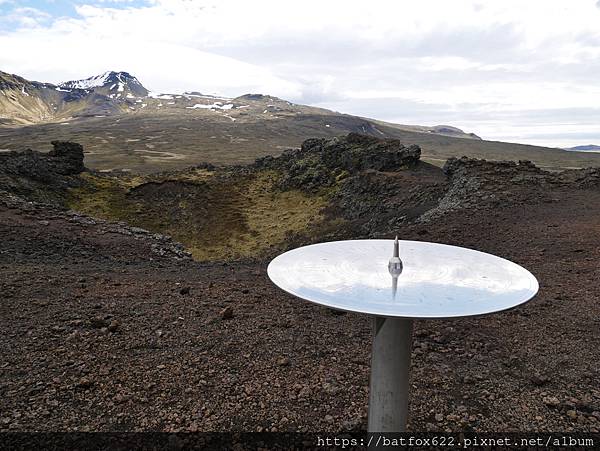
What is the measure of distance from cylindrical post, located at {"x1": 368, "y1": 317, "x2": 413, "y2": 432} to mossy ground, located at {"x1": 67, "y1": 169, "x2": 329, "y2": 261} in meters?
19.6

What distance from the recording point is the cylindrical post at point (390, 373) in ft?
14.6


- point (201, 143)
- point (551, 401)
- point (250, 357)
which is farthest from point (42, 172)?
point (201, 143)

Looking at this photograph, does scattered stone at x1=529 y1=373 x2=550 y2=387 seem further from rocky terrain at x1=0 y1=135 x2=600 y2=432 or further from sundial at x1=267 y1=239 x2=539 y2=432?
sundial at x1=267 y1=239 x2=539 y2=432

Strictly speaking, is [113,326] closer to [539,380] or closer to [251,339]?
[251,339]

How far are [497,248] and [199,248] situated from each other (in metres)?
17.4

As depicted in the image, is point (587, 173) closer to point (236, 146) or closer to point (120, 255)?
point (120, 255)

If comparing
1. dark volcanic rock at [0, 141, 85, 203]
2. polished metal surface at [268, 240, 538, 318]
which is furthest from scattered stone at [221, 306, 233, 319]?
dark volcanic rock at [0, 141, 85, 203]

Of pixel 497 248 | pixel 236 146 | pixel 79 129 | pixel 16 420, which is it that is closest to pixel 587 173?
pixel 497 248

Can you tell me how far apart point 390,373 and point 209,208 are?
27902 mm

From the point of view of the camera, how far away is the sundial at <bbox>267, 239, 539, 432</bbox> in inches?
158

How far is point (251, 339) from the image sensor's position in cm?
803

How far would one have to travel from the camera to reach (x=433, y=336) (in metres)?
8.18

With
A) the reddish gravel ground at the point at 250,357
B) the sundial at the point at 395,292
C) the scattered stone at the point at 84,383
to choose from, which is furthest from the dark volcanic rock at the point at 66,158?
the sundial at the point at 395,292

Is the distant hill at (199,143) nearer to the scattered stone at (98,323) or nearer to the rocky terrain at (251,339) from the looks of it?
the rocky terrain at (251,339)
